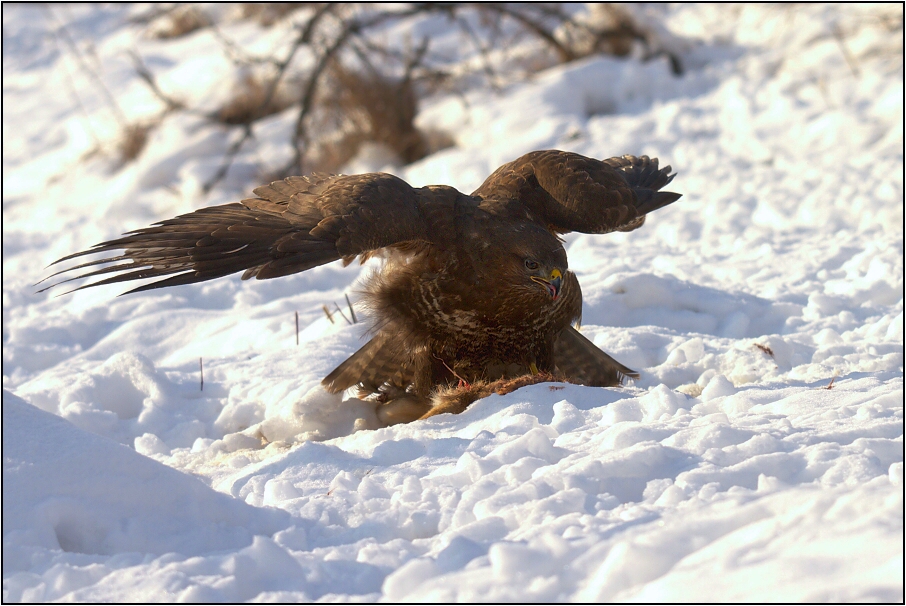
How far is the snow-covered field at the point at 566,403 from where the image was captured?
1.91 metres

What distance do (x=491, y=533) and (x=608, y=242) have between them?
448cm

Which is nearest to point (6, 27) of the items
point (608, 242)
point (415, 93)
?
point (415, 93)

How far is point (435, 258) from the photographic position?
11.4 ft

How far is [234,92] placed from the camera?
10172 millimetres

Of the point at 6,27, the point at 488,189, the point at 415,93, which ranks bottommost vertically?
the point at 488,189

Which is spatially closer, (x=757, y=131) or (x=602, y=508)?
(x=602, y=508)

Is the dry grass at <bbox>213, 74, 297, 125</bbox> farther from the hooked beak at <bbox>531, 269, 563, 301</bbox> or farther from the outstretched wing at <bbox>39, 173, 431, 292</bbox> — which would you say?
the hooked beak at <bbox>531, 269, 563, 301</bbox>

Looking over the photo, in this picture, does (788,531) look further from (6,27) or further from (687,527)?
(6,27)

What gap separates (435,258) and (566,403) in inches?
32.2

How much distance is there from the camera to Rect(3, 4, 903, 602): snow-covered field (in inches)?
75.2

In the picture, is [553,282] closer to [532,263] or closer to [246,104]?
[532,263]

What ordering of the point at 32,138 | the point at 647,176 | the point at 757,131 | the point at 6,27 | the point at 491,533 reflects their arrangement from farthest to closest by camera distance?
the point at 6,27 < the point at 32,138 < the point at 757,131 < the point at 647,176 < the point at 491,533

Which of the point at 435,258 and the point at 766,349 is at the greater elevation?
the point at 435,258

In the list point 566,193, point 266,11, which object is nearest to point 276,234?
point 566,193
